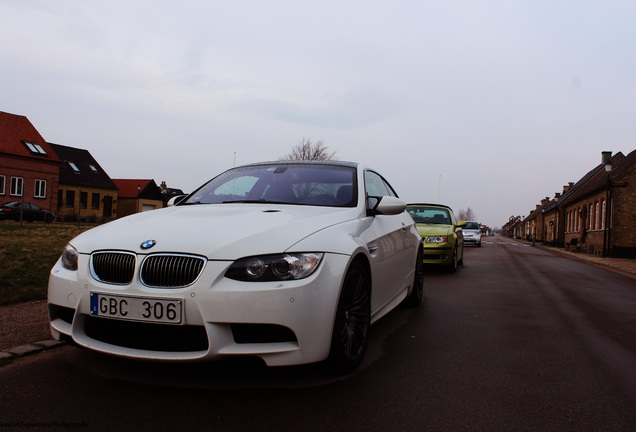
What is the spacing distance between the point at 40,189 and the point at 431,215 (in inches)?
1401

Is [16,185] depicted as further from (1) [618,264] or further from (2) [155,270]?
(2) [155,270]

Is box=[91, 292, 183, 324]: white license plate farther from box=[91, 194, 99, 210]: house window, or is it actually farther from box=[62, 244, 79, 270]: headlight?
box=[91, 194, 99, 210]: house window

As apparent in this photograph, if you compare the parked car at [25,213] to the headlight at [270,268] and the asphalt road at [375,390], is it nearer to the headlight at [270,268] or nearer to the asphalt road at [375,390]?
the asphalt road at [375,390]

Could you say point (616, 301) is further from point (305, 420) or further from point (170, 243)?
point (170, 243)

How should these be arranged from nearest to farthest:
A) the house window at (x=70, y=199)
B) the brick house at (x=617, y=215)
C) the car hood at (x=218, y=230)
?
the car hood at (x=218, y=230), the brick house at (x=617, y=215), the house window at (x=70, y=199)

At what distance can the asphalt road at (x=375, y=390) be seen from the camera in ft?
8.63

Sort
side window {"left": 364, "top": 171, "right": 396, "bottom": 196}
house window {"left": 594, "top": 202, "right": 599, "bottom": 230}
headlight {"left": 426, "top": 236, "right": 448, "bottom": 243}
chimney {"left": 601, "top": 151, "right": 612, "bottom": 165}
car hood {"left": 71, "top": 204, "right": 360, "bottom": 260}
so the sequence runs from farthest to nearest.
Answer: chimney {"left": 601, "top": 151, "right": 612, "bottom": 165}, house window {"left": 594, "top": 202, "right": 599, "bottom": 230}, headlight {"left": 426, "top": 236, "right": 448, "bottom": 243}, side window {"left": 364, "top": 171, "right": 396, "bottom": 196}, car hood {"left": 71, "top": 204, "right": 360, "bottom": 260}

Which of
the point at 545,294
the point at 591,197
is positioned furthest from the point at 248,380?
the point at 591,197

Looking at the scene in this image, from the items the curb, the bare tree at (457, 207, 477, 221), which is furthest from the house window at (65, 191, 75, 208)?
the bare tree at (457, 207, 477, 221)

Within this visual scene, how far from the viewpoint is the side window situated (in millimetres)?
A: 4694

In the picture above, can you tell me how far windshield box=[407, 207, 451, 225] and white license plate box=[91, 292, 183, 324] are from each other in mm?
9575

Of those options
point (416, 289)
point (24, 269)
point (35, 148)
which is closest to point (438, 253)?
point (416, 289)

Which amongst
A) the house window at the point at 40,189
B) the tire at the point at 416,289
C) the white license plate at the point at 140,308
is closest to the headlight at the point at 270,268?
the white license plate at the point at 140,308

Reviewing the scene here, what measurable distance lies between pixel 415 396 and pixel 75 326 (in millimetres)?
2093
